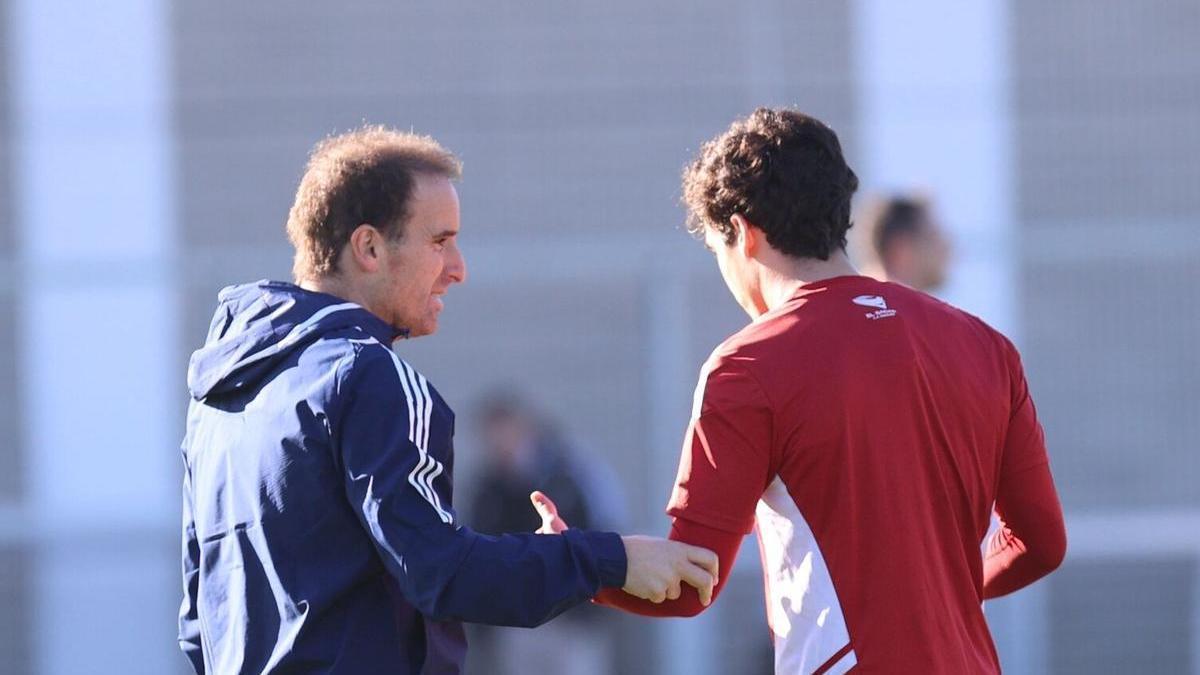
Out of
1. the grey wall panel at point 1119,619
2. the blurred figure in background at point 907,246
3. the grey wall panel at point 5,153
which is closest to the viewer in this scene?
the blurred figure in background at point 907,246

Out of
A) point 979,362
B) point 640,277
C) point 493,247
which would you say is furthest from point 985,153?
point 979,362

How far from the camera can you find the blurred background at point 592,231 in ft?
25.8

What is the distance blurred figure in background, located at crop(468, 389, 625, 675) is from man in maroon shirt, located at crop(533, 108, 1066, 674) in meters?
4.45

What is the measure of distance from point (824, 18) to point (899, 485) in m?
6.61

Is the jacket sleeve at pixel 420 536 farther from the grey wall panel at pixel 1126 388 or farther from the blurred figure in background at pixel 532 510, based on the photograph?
the grey wall panel at pixel 1126 388

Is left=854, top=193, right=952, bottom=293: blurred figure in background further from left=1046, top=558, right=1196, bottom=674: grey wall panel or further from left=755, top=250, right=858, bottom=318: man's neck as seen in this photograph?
left=1046, top=558, right=1196, bottom=674: grey wall panel

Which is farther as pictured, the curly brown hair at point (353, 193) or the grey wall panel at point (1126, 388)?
the grey wall panel at point (1126, 388)

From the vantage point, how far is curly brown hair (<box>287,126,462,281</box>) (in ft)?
9.62

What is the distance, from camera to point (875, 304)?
2936 mm

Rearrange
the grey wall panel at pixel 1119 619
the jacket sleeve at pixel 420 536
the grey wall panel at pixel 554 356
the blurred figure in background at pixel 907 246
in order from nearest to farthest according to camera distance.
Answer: the jacket sleeve at pixel 420 536, the blurred figure in background at pixel 907 246, the grey wall panel at pixel 1119 619, the grey wall panel at pixel 554 356

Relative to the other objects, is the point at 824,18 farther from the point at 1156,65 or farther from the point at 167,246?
the point at 167,246

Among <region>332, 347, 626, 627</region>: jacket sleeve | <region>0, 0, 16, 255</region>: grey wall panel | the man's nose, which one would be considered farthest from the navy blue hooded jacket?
<region>0, 0, 16, 255</region>: grey wall panel

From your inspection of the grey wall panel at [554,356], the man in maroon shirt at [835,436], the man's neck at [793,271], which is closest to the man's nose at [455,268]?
the man in maroon shirt at [835,436]

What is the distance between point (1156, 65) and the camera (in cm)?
899
